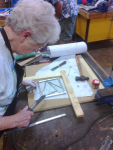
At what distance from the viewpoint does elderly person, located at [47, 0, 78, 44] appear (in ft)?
6.66

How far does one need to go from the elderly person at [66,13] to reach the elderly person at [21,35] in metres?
1.55

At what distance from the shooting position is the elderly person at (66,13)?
203 centimetres

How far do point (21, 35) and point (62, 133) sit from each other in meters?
0.61

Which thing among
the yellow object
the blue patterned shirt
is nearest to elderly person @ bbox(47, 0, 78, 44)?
the blue patterned shirt

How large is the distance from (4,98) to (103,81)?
32.1 inches

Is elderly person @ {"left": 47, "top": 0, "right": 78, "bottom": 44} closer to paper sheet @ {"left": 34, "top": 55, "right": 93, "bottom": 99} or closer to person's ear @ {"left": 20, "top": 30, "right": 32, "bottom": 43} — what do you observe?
paper sheet @ {"left": 34, "top": 55, "right": 93, "bottom": 99}

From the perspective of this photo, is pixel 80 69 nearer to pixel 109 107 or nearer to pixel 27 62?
pixel 109 107

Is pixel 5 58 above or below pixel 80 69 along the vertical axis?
above

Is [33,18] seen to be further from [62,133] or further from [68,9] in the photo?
[68,9]

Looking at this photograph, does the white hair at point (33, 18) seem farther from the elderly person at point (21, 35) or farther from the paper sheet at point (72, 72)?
the paper sheet at point (72, 72)

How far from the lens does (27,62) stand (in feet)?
4.50

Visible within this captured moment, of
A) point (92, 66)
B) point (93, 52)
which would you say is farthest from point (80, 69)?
point (93, 52)

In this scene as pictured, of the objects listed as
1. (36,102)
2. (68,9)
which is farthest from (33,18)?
(68,9)

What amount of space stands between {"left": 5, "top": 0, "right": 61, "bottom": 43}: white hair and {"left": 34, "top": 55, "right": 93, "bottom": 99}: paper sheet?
507mm
